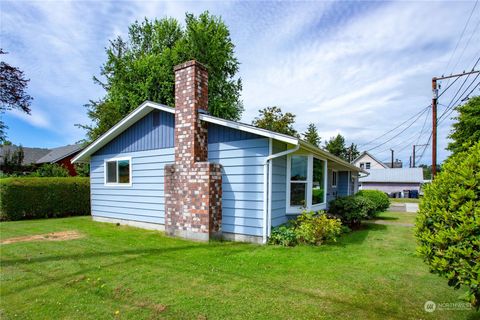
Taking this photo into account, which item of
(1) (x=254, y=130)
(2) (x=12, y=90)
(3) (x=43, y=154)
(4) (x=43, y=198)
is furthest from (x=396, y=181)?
(3) (x=43, y=154)

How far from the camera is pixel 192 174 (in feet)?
21.6

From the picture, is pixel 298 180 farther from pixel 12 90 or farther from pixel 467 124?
pixel 467 124

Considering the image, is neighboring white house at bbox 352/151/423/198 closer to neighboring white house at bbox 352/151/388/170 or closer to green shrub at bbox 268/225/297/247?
neighboring white house at bbox 352/151/388/170

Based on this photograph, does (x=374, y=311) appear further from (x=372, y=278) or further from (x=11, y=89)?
(x=11, y=89)

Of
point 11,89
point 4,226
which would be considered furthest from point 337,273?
point 11,89

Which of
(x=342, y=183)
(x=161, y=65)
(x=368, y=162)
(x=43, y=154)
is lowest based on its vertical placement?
(x=342, y=183)

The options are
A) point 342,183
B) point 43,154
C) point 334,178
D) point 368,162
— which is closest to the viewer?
point 334,178

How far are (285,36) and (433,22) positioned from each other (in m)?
4.47

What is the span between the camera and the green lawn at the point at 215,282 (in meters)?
3.07

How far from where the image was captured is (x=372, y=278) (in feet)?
13.3

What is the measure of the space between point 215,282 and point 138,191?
235 inches

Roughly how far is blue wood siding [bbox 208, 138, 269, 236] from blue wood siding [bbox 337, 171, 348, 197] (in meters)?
10.6

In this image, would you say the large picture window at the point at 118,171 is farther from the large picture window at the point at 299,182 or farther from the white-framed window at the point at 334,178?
the white-framed window at the point at 334,178

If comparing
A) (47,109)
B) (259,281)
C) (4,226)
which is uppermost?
(47,109)
